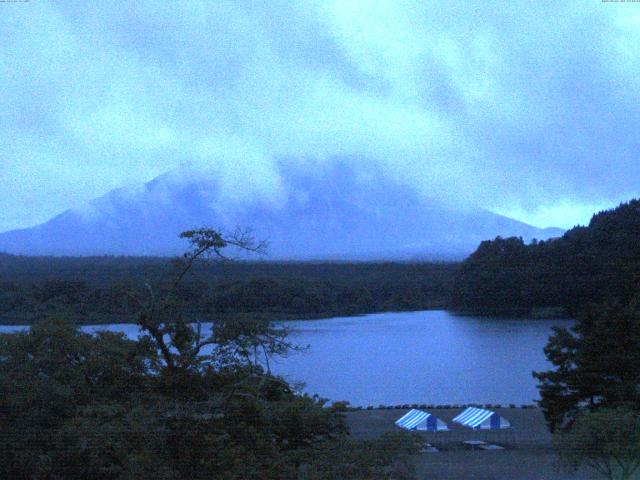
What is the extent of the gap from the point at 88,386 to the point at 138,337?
34 cm

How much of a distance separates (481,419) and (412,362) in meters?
0.56

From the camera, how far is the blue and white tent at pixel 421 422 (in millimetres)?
4340

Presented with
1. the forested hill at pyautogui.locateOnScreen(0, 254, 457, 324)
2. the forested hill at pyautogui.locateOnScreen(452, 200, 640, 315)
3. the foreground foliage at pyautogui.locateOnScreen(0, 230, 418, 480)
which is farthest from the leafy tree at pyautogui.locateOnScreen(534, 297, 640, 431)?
the foreground foliage at pyautogui.locateOnScreen(0, 230, 418, 480)

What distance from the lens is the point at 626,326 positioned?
427 centimetres

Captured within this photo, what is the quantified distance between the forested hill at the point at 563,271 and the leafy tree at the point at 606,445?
159 cm

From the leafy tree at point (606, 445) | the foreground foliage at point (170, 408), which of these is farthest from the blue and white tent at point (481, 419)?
the foreground foliage at point (170, 408)

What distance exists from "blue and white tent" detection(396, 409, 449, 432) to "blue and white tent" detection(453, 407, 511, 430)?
13 cm

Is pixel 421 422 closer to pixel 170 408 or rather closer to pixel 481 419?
pixel 481 419

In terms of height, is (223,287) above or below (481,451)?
above

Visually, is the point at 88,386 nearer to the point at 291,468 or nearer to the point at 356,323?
the point at 291,468

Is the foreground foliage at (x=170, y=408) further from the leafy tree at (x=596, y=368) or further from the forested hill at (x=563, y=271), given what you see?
the forested hill at (x=563, y=271)

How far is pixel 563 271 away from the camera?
4.88 m

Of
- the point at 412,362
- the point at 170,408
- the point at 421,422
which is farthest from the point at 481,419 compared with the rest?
the point at 170,408

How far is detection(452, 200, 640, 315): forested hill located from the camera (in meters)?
4.82
